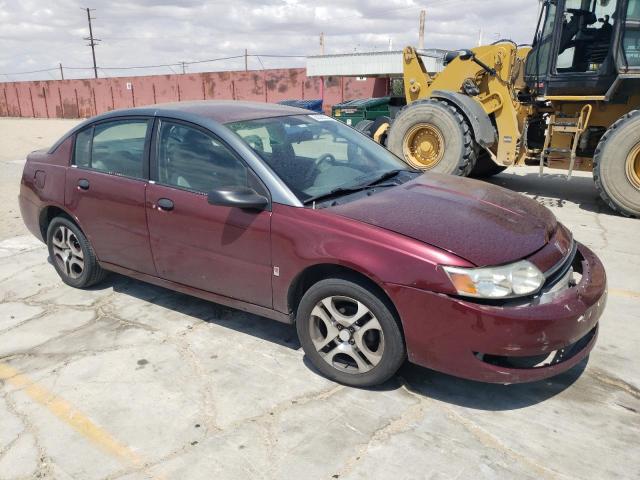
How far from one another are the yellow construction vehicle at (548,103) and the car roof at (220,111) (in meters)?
4.34

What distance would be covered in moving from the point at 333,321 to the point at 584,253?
68.3 inches

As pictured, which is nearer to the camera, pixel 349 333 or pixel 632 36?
pixel 349 333

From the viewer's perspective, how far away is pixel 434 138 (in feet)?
26.2

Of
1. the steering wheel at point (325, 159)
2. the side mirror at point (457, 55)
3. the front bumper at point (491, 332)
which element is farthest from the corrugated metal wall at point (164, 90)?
the front bumper at point (491, 332)

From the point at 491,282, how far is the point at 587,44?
19.4ft

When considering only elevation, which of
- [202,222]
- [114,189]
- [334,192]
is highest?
[334,192]

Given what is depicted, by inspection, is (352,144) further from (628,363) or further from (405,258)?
(628,363)

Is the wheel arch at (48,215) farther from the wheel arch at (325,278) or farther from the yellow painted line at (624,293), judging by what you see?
the yellow painted line at (624,293)

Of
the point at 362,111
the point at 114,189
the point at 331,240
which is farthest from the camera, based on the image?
the point at 362,111

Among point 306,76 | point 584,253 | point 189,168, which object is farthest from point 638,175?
point 306,76

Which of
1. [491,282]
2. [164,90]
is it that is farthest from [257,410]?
[164,90]

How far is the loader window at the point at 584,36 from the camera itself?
6.66m

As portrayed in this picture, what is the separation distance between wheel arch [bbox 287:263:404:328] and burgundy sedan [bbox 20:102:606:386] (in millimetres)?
10

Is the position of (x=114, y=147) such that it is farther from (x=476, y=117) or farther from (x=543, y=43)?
(x=543, y=43)
